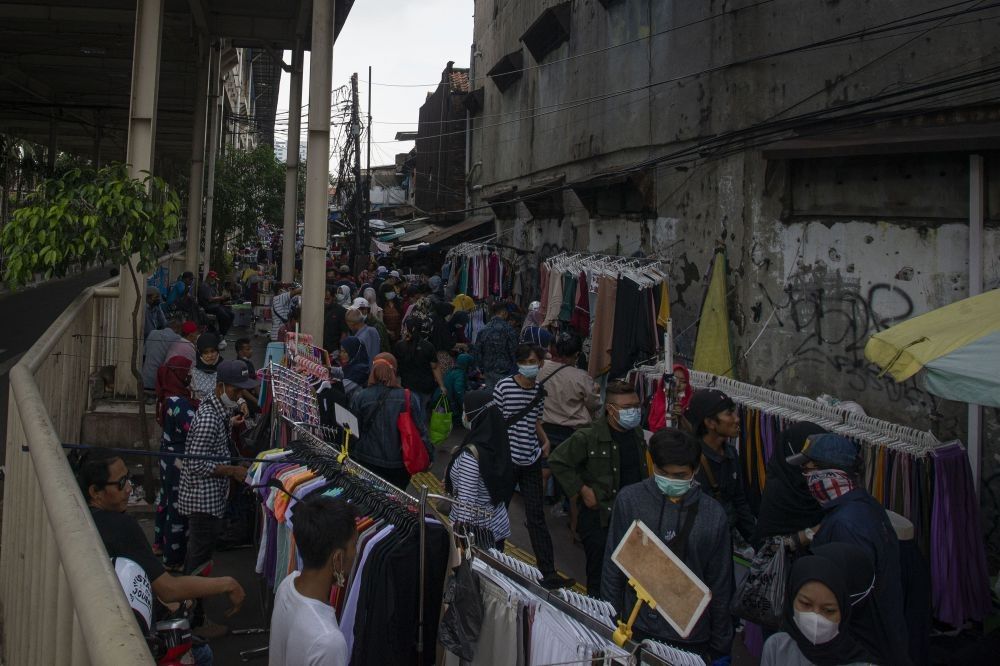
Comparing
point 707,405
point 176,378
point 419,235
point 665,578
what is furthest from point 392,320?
point 419,235

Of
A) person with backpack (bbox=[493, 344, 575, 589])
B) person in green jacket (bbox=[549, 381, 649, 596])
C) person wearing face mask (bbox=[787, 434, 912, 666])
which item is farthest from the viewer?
person with backpack (bbox=[493, 344, 575, 589])

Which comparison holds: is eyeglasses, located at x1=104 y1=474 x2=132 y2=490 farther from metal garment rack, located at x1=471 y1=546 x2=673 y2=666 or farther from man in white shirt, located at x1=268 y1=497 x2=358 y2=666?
metal garment rack, located at x1=471 y1=546 x2=673 y2=666

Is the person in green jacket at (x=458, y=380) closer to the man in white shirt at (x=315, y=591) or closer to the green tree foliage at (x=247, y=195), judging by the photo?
the man in white shirt at (x=315, y=591)

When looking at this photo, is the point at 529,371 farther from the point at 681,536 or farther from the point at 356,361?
the point at 356,361

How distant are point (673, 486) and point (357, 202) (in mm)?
27838

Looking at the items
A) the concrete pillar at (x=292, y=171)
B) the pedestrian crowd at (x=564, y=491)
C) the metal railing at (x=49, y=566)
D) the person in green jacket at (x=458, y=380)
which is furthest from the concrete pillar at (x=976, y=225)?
the concrete pillar at (x=292, y=171)

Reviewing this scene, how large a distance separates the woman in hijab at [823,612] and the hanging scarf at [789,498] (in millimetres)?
1306

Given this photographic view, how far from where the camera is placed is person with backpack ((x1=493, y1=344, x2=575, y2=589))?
6.99m

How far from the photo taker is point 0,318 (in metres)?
22.8

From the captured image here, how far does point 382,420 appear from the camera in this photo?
6715 mm

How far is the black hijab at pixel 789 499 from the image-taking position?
499cm

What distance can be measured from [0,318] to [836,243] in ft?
69.8

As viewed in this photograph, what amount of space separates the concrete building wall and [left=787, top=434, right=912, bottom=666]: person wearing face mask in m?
3.74

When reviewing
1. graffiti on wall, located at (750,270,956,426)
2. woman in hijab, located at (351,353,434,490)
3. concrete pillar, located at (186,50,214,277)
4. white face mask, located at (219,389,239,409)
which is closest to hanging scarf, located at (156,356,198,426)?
Answer: white face mask, located at (219,389,239,409)
